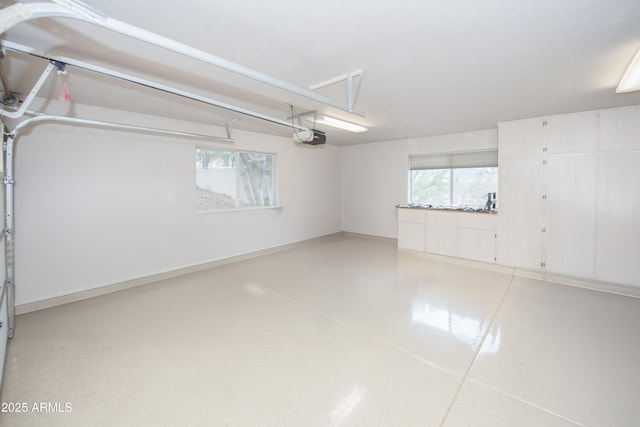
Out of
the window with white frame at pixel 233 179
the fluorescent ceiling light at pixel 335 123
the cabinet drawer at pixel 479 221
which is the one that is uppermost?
the fluorescent ceiling light at pixel 335 123

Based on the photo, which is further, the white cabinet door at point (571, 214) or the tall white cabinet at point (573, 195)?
the white cabinet door at point (571, 214)

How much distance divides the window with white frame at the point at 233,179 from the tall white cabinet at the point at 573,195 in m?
4.31

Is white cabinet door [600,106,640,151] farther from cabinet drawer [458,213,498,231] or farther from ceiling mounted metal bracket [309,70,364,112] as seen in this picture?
ceiling mounted metal bracket [309,70,364,112]

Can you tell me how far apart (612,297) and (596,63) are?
3.00 m

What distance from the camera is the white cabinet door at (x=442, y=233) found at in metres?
5.14

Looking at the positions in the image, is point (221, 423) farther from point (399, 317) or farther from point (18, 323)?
point (18, 323)

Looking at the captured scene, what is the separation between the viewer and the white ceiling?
1675mm

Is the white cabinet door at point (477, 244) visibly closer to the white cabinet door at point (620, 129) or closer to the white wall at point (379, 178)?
the white wall at point (379, 178)

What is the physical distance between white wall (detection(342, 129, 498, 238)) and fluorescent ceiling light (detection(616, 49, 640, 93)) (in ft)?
9.38

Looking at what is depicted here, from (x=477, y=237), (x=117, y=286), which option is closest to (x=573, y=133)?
(x=477, y=237)

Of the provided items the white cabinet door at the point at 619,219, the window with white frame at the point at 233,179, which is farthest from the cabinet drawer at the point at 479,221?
the window with white frame at the point at 233,179

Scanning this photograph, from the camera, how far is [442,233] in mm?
5293

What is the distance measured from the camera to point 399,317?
9.93 ft

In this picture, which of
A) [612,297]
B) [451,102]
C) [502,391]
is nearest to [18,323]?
[502,391]
